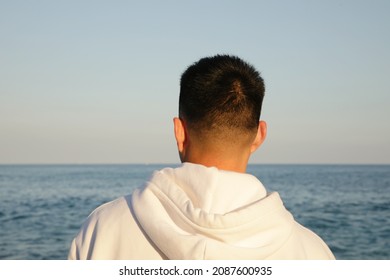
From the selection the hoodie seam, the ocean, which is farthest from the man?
the ocean

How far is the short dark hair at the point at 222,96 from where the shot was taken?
2.30m

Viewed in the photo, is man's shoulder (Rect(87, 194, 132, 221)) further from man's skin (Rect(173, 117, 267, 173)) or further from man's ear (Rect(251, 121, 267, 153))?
man's ear (Rect(251, 121, 267, 153))

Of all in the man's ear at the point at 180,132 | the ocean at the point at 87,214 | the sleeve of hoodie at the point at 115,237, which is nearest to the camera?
the sleeve of hoodie at the point at 115,237

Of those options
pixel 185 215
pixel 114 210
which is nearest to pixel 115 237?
pixel 114 210

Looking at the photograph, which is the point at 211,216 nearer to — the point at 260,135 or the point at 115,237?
the point at 115,237

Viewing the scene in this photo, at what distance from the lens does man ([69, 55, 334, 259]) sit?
Result: 212 centimetres

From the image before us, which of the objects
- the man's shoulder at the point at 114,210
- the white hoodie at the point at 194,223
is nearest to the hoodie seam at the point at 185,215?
the white hoodie at the point at 194,223

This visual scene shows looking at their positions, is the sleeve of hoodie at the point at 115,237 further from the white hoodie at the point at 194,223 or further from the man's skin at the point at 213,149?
the man's skin at the point at 213,149

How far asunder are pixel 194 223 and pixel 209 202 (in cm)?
11

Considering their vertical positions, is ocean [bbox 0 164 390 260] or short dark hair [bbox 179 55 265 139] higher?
short dark hair [bbox 179 55 265 139]

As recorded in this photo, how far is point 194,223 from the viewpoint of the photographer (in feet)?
6.95

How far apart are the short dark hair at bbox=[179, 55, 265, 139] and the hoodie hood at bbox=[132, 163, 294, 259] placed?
247 mm
